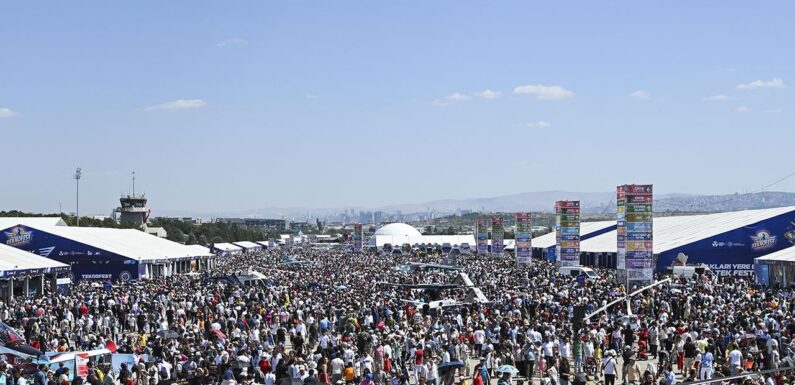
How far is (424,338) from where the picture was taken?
21953 millimetres

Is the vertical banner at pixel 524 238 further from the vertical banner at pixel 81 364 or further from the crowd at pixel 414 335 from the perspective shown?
the vertical banner at pixel 81 364

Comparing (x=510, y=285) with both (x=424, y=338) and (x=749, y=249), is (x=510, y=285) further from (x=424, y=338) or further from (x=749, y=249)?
(x=424, y=338)

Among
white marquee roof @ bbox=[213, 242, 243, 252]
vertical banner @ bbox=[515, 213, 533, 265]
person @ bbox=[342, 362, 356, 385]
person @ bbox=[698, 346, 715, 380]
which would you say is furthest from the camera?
white marquee roof @ bbox=[213, 242, 243, 252]

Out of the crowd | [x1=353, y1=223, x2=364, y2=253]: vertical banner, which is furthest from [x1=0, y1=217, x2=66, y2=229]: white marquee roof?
the crowd

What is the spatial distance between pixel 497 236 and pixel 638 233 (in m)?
35.0

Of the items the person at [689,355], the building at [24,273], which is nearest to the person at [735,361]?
A: the person at [689,355]

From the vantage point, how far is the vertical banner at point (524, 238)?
2218 inches

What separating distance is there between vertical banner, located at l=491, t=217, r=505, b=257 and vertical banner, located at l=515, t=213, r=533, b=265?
11.8 metres

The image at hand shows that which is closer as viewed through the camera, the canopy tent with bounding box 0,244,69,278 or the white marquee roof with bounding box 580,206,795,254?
the canopy tent with bounding box 0,244,69,278

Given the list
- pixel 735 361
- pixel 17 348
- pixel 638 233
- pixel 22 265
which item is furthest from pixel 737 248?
pixel 17 348

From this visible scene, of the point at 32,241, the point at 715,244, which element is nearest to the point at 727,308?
the point at 715,244

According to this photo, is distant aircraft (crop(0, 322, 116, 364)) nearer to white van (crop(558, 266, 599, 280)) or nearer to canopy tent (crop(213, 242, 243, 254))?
white van (crop(558, 266, 599, 280))

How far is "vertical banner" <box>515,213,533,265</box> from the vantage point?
56.3 metres

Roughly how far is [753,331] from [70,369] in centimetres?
1443
